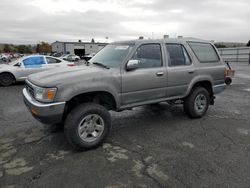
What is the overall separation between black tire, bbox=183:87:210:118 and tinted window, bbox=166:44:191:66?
74cm

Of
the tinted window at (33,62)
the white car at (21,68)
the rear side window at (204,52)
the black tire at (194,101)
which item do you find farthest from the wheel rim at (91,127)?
the tinted window at (33,62)

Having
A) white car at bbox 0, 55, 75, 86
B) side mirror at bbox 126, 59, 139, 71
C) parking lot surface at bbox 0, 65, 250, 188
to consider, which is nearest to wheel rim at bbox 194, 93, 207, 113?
parking lot surface at bbox 0, 65, 250, 188

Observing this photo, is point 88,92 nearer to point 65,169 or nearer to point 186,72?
point 65,169

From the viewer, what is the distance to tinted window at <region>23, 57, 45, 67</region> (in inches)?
457

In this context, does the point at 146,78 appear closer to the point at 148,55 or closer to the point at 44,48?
the point at 148,55

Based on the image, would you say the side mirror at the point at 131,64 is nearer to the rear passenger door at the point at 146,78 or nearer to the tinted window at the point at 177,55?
the rear passenger door at the point at 146,78

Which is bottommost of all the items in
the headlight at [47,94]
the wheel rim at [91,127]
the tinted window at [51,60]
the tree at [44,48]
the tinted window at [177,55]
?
the wheel rim at [91,127]

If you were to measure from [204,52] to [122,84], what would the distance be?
2.69 m

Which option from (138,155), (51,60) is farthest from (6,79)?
(138,155)

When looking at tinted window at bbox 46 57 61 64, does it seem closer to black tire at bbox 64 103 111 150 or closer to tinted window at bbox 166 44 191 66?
tinted window at bbox 166 44 191 66

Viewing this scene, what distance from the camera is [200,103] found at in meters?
5.95

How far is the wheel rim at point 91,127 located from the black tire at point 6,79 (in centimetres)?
871

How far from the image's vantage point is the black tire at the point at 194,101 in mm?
5695

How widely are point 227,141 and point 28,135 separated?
3.87 metres
